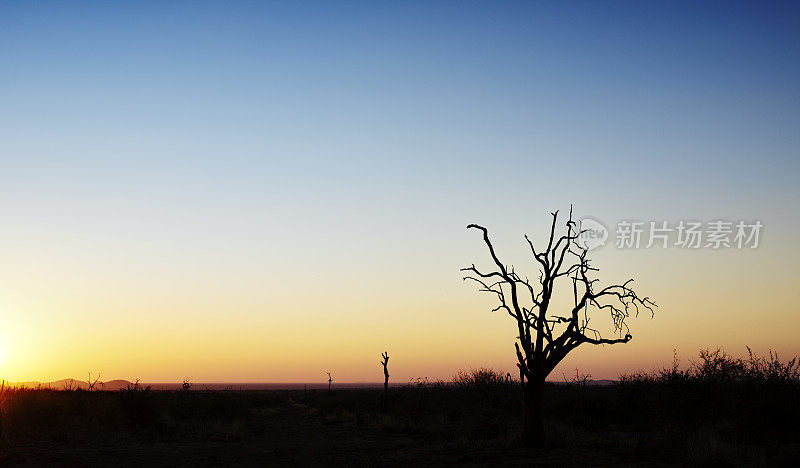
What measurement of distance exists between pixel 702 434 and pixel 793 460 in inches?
195

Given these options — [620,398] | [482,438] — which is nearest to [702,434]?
[482,438]

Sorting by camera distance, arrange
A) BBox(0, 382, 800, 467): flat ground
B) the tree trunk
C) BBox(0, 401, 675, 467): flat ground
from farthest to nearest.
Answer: the tree trunk → BBox(0, 382, 800, 467): flat ground → BBox(0, 401, 675, 467): flat ground

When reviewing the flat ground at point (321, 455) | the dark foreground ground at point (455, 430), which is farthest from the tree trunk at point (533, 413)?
the flat ground at point (321, 455)

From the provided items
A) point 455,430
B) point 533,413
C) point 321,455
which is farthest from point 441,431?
point 533,413

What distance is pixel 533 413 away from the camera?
21.6m

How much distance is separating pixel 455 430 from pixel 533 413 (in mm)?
9670

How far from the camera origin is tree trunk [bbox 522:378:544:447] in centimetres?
2144

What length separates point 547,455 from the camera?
1975 centimetres

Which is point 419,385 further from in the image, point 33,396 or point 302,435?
point 33,396

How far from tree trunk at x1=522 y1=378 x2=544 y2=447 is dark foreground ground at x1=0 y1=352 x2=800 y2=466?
441 mm

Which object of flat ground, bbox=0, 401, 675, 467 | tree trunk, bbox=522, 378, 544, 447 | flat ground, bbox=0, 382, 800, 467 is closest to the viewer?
flat ground, bbox=0, 401, 675, 467

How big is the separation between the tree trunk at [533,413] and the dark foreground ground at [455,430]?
441mm

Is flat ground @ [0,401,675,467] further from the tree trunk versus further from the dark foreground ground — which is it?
the tree trunk

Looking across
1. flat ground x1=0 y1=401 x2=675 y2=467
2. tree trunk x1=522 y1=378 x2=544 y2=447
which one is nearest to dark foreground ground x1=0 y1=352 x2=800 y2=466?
flat ground x1=0 y1=401 x2=675 y2=467
